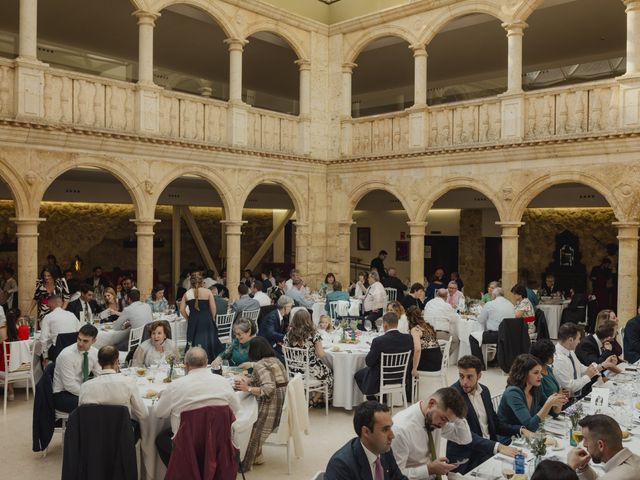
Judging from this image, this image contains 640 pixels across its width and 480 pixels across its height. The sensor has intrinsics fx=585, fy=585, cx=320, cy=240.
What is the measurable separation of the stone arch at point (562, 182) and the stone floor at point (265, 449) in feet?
21.0

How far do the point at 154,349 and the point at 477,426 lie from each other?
3.60 metres

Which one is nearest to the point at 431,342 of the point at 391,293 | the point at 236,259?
the point at 391,293

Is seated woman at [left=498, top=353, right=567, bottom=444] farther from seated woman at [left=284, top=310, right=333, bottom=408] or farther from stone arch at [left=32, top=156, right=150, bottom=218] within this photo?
stone arch at [left=32, top=156, right=150, bottom=218]

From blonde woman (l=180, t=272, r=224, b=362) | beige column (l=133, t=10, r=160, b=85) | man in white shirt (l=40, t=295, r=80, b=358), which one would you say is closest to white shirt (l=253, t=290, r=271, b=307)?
blonde woman (l=180, t=272, r=224, b=362)

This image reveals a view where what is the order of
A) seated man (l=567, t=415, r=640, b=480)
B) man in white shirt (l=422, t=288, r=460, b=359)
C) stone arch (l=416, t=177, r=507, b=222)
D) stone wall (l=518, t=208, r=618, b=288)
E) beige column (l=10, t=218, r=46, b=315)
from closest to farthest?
seated man (l=567, t=415, r=640, b=480) < man in white shirt (l=422, t=288, r=460, b=359) < beige column (l=10, t=218, r=46, b=315) < stone arch (l=416, t=177, r=507, b=222) < stone wall (l=518, t=208, r=618, b=288)

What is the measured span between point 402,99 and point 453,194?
14.4 feet

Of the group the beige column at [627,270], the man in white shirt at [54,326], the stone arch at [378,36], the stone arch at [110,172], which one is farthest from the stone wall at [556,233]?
the man in white shirt at [54,326]

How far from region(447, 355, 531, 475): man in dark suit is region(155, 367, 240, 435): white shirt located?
5.51 feet

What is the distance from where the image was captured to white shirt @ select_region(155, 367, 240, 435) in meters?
4.31

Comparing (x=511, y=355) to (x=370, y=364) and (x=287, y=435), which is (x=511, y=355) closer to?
(x=370, y=364)

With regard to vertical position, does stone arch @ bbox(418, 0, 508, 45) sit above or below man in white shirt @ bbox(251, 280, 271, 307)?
above

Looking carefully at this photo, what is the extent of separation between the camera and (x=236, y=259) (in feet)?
42.3

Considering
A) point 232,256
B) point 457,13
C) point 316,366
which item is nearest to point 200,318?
point 316,366

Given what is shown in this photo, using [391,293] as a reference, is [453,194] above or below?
above
